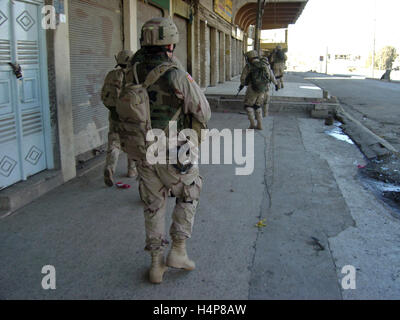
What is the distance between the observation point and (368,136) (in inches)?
356

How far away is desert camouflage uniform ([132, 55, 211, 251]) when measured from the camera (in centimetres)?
285

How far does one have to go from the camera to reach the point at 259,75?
869 centimetres

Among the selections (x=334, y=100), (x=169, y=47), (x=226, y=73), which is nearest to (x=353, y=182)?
(x=169, y=47)

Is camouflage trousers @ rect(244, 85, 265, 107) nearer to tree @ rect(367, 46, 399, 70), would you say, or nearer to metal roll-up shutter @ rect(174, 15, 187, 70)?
metal roll-up shutter @ rect(174, 15, 187, 70)

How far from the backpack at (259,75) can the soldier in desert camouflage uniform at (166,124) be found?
591 cm

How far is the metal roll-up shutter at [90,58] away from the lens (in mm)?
6088

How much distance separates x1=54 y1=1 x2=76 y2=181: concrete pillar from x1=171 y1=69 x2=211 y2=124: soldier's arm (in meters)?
2.87

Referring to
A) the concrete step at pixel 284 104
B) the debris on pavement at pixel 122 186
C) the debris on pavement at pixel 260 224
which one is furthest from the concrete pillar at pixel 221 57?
the debris on pavement at pixel 260 224

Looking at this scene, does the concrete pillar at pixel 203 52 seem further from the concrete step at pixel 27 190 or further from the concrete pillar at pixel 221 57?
the concrete step at pixel 27 190

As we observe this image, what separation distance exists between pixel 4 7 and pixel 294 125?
306 inches

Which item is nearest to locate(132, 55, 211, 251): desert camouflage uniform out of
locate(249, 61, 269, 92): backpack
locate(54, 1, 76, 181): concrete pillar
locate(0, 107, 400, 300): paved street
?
locate(0, 107, 400, 300): paved street

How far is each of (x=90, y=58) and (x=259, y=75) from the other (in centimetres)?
366

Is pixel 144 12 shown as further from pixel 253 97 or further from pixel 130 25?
pixel 253 97

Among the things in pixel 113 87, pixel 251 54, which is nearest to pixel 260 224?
pixel 113 87
